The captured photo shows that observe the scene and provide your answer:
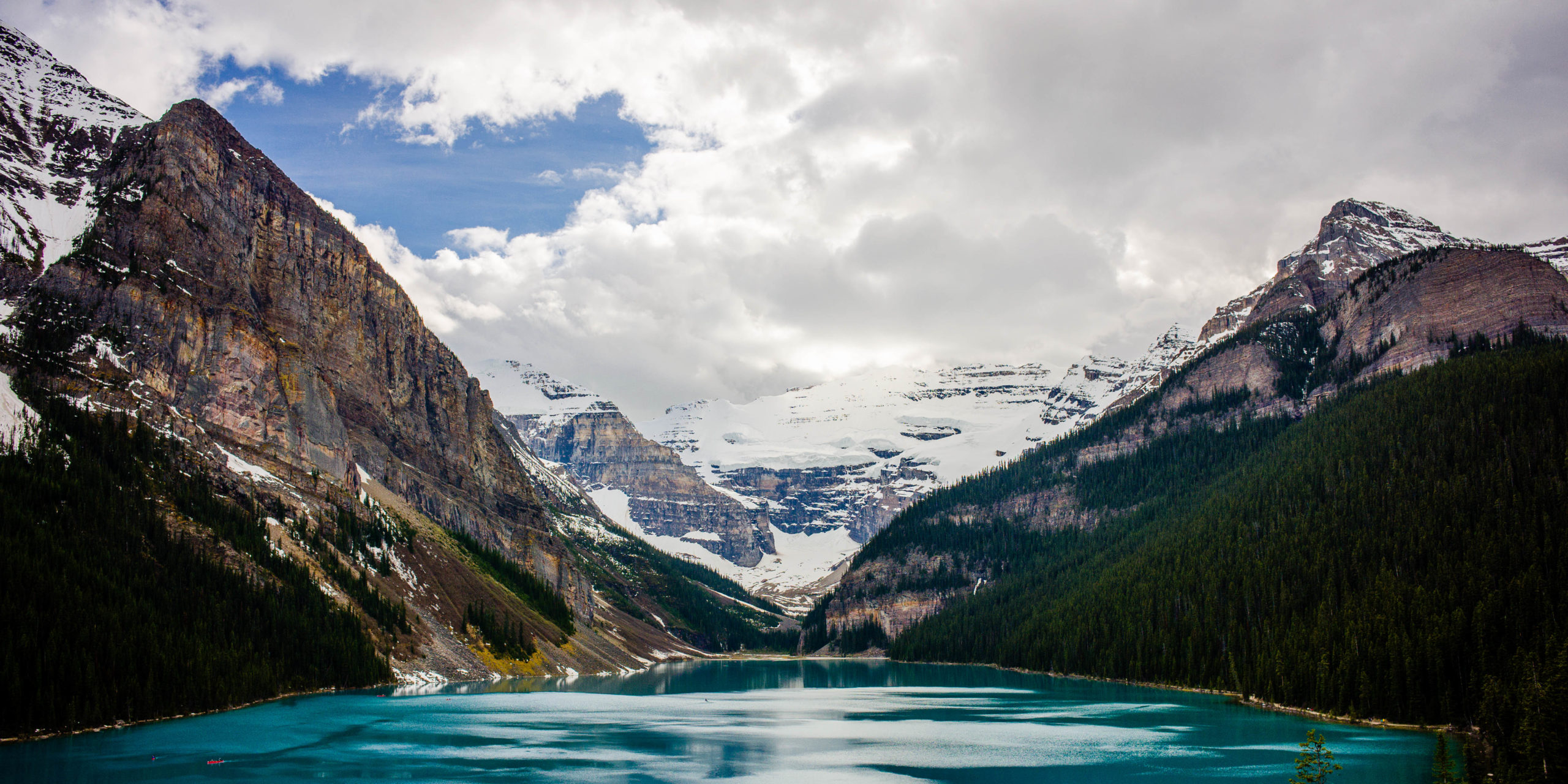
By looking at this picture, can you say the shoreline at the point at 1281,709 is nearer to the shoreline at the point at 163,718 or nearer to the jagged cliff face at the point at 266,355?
the shoreline at the point at 163,718

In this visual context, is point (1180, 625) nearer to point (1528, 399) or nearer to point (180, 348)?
point (1528, 399)

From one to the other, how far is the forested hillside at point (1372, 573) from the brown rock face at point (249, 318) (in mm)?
107378

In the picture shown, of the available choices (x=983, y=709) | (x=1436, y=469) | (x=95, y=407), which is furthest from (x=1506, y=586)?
(x=95, y=407)

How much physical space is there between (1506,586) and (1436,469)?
35233mm

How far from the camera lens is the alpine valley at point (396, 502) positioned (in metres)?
74.1

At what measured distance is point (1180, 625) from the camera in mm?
121625

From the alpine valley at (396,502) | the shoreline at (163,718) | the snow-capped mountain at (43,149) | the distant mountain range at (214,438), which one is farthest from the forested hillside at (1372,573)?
the snow-capped mountain at (43,149)

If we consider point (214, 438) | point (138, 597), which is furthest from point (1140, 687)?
point (214, 438)

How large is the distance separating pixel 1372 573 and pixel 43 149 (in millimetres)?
174952

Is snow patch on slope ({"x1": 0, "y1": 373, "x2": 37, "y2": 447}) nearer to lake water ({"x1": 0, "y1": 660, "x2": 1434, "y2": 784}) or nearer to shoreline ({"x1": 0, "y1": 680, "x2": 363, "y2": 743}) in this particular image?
shoreline ({"x1": 0, "y1": 680, "x2": 363, "y2": 743})

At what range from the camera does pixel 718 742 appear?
238ft

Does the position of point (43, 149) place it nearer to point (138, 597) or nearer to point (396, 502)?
point (396, 502)

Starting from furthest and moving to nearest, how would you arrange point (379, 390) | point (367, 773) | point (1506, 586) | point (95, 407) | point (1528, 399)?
point (379, 390), point (1528, 399), point (95, 407), point (1506, 586), point (367, 773)

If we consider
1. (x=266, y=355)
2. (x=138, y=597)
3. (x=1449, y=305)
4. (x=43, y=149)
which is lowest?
(x=138, y=597)
